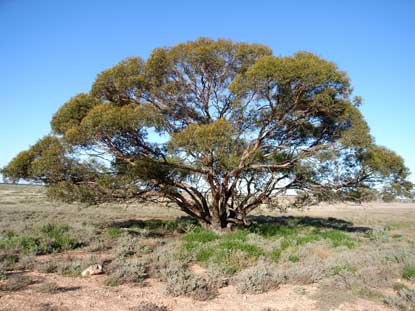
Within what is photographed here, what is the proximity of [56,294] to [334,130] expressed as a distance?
12132mm

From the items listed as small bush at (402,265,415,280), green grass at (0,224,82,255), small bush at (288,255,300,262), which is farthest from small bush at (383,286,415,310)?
green grass at (0,224,82,255)

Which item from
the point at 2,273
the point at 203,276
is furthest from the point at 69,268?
the point at 203,276

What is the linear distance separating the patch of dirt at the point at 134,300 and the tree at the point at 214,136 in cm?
523

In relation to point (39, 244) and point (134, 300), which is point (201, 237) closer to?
point (39, 244)

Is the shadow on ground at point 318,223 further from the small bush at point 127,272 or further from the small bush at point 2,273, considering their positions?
the small bush at point 2,273

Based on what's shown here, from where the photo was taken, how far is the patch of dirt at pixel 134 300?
17.4 feet

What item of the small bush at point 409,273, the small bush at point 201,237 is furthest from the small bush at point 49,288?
the small bush at point 409,273

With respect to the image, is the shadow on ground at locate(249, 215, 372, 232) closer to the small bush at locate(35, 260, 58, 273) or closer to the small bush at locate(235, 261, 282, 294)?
the small bush at locate(235, 261, 282, 294)

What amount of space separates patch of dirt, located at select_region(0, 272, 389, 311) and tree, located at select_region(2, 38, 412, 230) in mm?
5228

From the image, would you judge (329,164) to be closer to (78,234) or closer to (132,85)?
(132,85)

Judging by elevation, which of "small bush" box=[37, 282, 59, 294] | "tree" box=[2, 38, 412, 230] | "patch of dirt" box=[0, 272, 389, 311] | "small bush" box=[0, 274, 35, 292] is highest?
"tree" box=[2, 38, 412, 230]

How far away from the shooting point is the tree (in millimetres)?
11586

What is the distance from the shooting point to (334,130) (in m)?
14.3

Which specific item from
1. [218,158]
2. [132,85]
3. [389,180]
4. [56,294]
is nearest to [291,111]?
[218,158]
